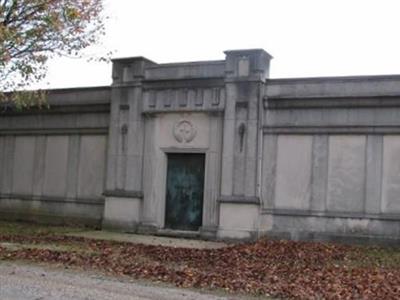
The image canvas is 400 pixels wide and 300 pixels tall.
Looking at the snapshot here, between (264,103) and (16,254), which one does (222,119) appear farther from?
(16,254)

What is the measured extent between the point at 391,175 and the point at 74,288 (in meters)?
9.43

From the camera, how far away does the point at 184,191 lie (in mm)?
18266

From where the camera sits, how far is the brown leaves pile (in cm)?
1008

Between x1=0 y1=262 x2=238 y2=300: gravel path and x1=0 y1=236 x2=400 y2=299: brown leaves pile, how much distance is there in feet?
2.27

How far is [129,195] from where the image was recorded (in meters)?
18.6

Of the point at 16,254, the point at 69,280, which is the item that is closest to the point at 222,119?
the point at 16,254

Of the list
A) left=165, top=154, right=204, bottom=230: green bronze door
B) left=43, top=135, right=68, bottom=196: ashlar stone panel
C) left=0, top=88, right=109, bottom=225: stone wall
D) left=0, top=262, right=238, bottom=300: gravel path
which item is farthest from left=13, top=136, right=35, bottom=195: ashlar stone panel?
left=0, top=262, right=238, bottom=300: gravel path

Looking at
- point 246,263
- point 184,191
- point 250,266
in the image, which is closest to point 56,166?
point 184,191

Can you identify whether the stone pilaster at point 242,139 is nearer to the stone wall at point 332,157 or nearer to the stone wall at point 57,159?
the stone wall at point 332,157

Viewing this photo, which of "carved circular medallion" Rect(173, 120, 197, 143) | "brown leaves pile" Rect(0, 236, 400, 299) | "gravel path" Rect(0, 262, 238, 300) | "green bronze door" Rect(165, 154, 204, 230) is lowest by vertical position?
"gravel path" Rect(0, 262, 238, 300)

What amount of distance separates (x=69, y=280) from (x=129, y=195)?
8.39 metres

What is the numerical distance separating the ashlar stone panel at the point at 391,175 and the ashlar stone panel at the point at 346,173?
0.53 meters

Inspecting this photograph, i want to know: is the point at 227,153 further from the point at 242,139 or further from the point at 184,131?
the point at 184,131

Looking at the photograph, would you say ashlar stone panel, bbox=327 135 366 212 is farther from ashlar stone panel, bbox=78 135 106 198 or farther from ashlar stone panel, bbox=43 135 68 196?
ashlar stone panel, bbox=43 135 68 196
